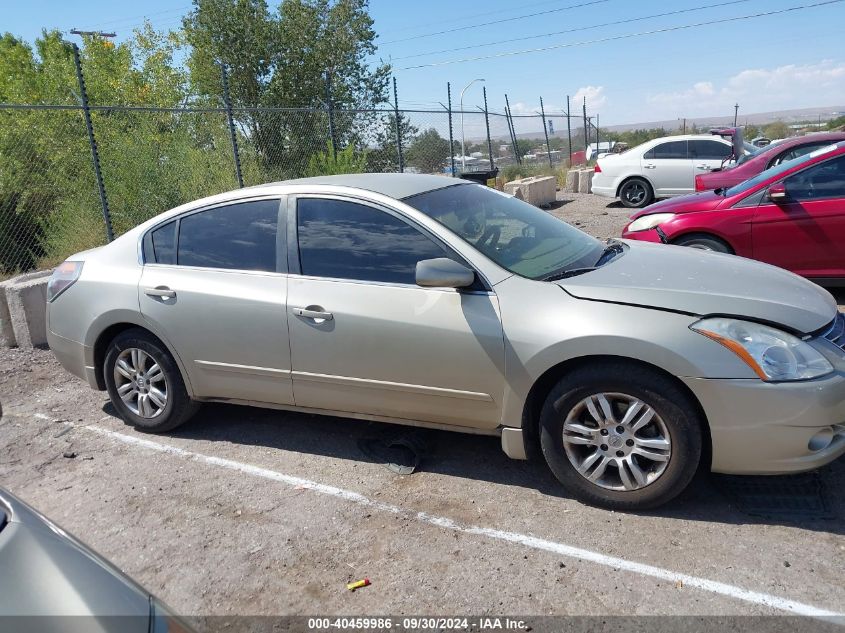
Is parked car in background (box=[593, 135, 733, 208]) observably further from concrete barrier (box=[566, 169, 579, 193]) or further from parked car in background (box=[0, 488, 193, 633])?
parked car in background (box=[0, 488, 193, 633])

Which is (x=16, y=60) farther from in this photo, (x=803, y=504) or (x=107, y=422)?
(x=803, y=504)

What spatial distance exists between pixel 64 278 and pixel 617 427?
152 inches

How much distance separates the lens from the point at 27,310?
6.91 m

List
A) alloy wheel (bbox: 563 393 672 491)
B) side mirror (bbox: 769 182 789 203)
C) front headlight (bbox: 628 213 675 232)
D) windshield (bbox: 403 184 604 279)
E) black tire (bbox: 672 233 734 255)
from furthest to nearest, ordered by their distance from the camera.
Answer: front headlight (bbox: 628 213 675 232) < black tire (bbox: 672 233 734 255) < side mirror (bbox: 769 182 789 203) < windshield (bbox: 403 184 604 279) < alloy wheel (bbox: 563 393 672 491)

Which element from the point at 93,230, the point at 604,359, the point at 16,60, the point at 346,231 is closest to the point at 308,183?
the point at 346,231


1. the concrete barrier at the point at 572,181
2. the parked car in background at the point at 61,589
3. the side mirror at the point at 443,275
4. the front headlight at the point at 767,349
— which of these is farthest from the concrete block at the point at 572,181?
the parked car in background at the point at 61,589

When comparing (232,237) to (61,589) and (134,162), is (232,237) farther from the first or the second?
(134,162)

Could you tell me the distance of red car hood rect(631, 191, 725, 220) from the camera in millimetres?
7402

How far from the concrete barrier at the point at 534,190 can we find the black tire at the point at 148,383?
11853mm

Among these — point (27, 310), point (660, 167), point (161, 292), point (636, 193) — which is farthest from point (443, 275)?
point (636, 193)

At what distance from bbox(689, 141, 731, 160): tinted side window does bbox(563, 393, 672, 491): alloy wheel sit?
13.6 metres

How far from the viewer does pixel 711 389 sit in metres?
3.32

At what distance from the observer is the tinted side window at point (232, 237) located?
4441 mm

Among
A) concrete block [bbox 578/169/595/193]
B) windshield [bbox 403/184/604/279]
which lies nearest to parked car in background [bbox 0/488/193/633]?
windshield [bbox 403/184/604/279]
